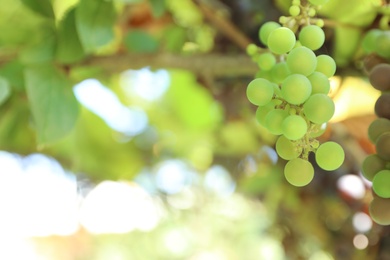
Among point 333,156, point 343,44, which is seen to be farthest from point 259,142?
point 333,156

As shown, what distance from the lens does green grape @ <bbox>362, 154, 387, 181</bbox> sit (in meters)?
0.18

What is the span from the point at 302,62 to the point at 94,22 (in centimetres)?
14

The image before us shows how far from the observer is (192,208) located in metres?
0.58

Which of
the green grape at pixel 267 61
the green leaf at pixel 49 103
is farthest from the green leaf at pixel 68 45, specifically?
the green grape at pixel 267 61

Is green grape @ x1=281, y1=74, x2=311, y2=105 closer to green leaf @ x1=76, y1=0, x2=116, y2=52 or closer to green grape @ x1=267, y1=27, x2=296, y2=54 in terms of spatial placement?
green grape @ x1=267, y1=27, x2=296, y2=54

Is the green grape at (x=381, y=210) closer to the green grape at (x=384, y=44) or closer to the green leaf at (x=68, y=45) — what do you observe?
the green grape at (x=384, y=44)

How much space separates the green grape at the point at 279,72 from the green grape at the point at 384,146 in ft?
0.12

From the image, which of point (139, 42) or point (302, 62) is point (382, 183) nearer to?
point (302, 62)

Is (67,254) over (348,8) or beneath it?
beneath

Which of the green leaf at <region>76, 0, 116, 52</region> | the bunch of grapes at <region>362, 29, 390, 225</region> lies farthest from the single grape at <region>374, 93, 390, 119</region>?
the green leaf at <region>76, 0, 116, 52</region>

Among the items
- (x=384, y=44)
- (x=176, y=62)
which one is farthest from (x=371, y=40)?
(x=176, y=62)

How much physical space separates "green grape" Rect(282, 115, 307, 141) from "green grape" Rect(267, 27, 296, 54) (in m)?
0.02

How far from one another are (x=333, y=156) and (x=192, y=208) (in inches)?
16.9

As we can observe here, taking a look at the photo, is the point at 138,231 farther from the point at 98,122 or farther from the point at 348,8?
the point at 348,8
